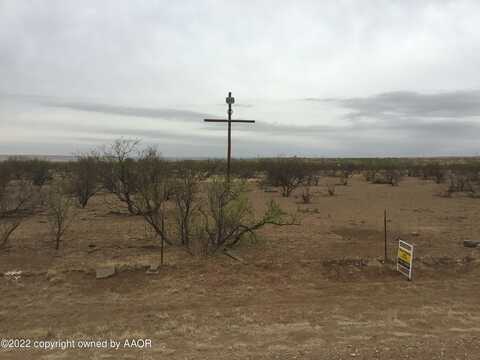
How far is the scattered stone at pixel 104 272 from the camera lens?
252 inches

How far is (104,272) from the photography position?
6.46m

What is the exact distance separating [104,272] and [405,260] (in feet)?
18.1

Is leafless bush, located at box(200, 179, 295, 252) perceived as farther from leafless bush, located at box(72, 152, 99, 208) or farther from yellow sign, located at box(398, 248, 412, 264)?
leafless bush, located at box(72, 152, 99, 208)

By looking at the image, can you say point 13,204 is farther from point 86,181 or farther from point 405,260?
point 405,260

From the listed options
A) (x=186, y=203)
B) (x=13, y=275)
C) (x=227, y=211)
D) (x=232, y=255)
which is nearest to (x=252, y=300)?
(x=232, y=255)

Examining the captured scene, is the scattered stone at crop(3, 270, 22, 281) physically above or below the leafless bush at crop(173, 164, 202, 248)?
below

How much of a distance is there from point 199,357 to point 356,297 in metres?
2.90

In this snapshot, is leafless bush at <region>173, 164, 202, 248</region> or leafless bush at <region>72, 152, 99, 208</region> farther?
leafless bush at <region>72, 152, 99, 208</region>

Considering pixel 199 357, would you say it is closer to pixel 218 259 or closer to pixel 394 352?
pixel 394 352

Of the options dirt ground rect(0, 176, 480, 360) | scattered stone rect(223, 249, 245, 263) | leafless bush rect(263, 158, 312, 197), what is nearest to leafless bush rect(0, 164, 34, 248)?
dirt ground rect(0, 176, 480, 360)

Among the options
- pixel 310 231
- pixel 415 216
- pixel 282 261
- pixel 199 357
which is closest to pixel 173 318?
pixel 199 357

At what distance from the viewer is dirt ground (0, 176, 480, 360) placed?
13.3ft

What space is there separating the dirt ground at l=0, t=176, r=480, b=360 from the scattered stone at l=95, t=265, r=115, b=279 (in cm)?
13

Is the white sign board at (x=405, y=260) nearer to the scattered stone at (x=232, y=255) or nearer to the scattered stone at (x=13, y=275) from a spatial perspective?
the scattered stone at (x=232, y=255)
